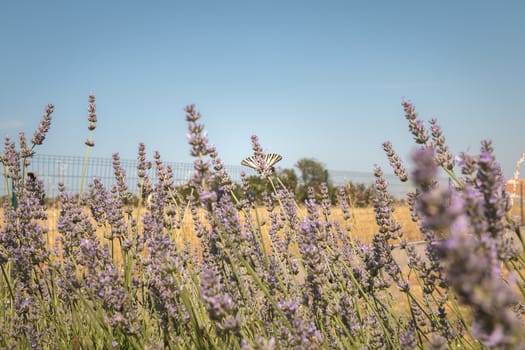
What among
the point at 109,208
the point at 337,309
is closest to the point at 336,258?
the point at 337,309

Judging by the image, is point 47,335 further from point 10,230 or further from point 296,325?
point 296,325

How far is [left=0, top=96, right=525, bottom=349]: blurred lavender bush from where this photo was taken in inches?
39.7

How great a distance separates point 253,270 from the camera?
9.00 feet

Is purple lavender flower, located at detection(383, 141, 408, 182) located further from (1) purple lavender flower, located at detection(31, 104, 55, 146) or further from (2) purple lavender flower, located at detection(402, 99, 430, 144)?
(1) purple lavender flower, located at detection(31, 104, 55, 146)

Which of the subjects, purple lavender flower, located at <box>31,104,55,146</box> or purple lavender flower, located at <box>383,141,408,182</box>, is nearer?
purple lavender flower, located at <box>383,141,408,182</box>

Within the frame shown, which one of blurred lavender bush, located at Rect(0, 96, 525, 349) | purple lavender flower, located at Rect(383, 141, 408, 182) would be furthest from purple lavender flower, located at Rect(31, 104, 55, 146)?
purple lavender flower, located at Rect(383, 141, 408, 182)

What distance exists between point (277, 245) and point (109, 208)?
3.92ft

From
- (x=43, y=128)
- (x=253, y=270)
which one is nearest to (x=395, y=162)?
(x=253, y=270)

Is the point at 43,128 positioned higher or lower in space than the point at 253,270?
higher

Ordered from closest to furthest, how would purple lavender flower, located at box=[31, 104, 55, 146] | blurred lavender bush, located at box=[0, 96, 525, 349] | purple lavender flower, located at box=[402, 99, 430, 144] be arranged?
blurred lavender bush, located at box=[0, 96, 525, 349] < purple lavender flower, located at box=[402, 99, 430, 144] < purple lavender flower, located at box=[31, 104, 55, 146]

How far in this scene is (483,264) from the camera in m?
0.72

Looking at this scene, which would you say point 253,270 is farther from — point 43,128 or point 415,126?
point 43,128

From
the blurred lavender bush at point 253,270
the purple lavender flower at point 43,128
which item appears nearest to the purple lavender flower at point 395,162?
the blurred lavender bush at point 253,270

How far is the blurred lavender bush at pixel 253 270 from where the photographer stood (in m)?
1.01
